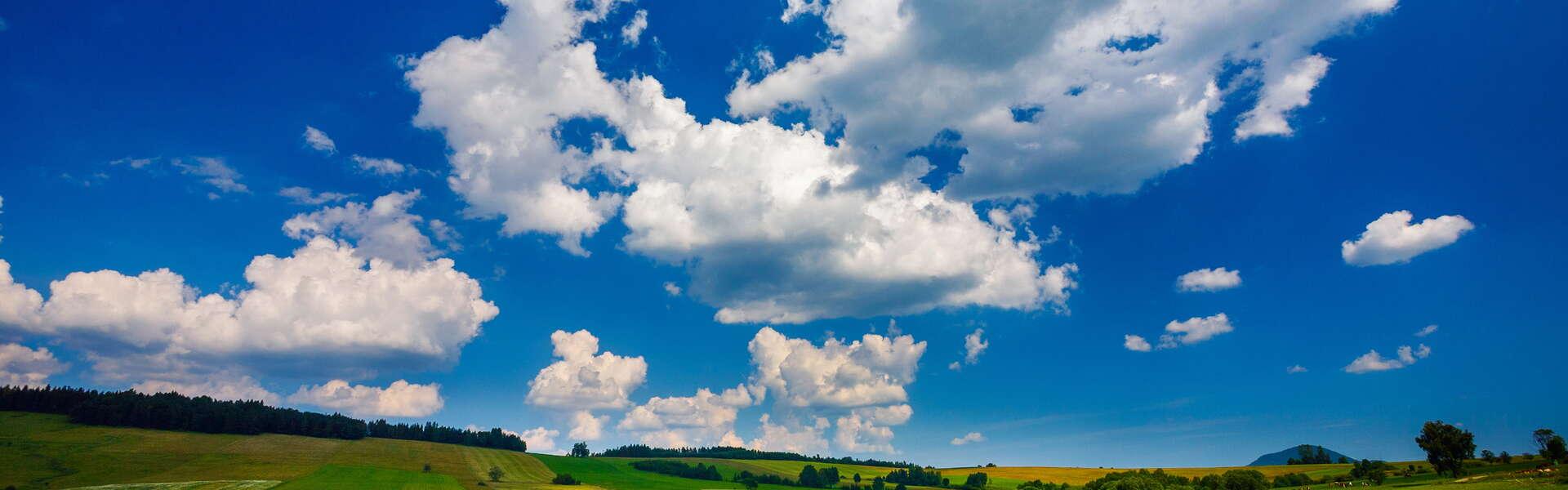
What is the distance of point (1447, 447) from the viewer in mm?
124812

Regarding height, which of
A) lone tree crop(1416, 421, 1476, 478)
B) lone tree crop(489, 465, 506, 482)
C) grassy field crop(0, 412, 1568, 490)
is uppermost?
lone tree crop(1416, 421, 1476, 478)

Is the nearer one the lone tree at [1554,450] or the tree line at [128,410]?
the lone tree at [1554,450]

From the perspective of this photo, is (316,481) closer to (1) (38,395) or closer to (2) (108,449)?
(2) (108,449)

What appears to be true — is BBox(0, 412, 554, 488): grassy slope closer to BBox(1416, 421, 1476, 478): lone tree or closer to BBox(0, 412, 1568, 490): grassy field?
BBox(0, 412, 1568, 490): grassy field

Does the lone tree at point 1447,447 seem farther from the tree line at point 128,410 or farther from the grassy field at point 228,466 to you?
the tree line at point 128,410

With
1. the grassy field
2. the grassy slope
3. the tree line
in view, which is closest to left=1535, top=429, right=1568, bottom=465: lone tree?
the grassy field

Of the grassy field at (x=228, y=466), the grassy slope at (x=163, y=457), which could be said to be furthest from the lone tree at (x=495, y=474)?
the grassy slope at (x=163, y=457)

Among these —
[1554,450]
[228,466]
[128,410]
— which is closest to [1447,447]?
[1554,450]

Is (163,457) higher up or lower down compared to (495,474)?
higher up

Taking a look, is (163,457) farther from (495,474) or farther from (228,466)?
(495,474)

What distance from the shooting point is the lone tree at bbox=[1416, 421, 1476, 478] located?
124 m

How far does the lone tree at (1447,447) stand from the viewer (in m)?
124

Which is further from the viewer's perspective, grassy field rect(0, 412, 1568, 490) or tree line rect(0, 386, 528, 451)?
tree line rect(0, 386, 528, 451)

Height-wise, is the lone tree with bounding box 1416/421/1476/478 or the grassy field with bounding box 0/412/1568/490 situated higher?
the lone tree with bounding box 1416/421/1476/478
